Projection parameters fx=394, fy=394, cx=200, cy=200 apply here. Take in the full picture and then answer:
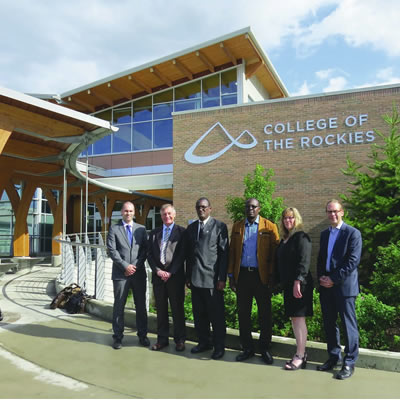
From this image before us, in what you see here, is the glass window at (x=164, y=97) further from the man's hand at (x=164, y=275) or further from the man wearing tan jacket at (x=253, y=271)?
the man wearing tan jacket at (x=253, y=271)

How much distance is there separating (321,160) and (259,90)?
10207 millimetres

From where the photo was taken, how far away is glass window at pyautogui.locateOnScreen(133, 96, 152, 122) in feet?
69.3

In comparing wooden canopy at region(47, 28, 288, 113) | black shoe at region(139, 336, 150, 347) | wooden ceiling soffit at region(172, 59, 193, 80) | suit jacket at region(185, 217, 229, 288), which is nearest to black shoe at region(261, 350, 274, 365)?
suit jacket at region(185, 217, 229, 288)

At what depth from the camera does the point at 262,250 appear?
4363 millimetres

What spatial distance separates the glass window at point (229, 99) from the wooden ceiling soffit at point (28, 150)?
9451mm

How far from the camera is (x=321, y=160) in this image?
12.3 metres

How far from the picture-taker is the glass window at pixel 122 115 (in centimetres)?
2165

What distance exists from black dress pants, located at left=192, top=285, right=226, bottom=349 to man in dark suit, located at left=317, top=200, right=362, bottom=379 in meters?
1.15

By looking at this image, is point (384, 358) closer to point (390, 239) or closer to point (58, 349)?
point (58, 349)

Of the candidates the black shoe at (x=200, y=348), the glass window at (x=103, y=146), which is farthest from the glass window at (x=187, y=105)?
the black shoe at (x=200, y=348)

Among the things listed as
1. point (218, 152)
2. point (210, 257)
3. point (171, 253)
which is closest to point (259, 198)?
point (218, 152)

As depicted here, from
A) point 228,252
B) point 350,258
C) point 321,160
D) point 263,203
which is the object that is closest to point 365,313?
point 350,258

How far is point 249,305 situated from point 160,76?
56.4ft

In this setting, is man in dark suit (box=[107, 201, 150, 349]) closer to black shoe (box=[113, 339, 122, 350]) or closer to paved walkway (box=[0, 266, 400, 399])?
black shoe (box=[113, 339, 122, 350])
